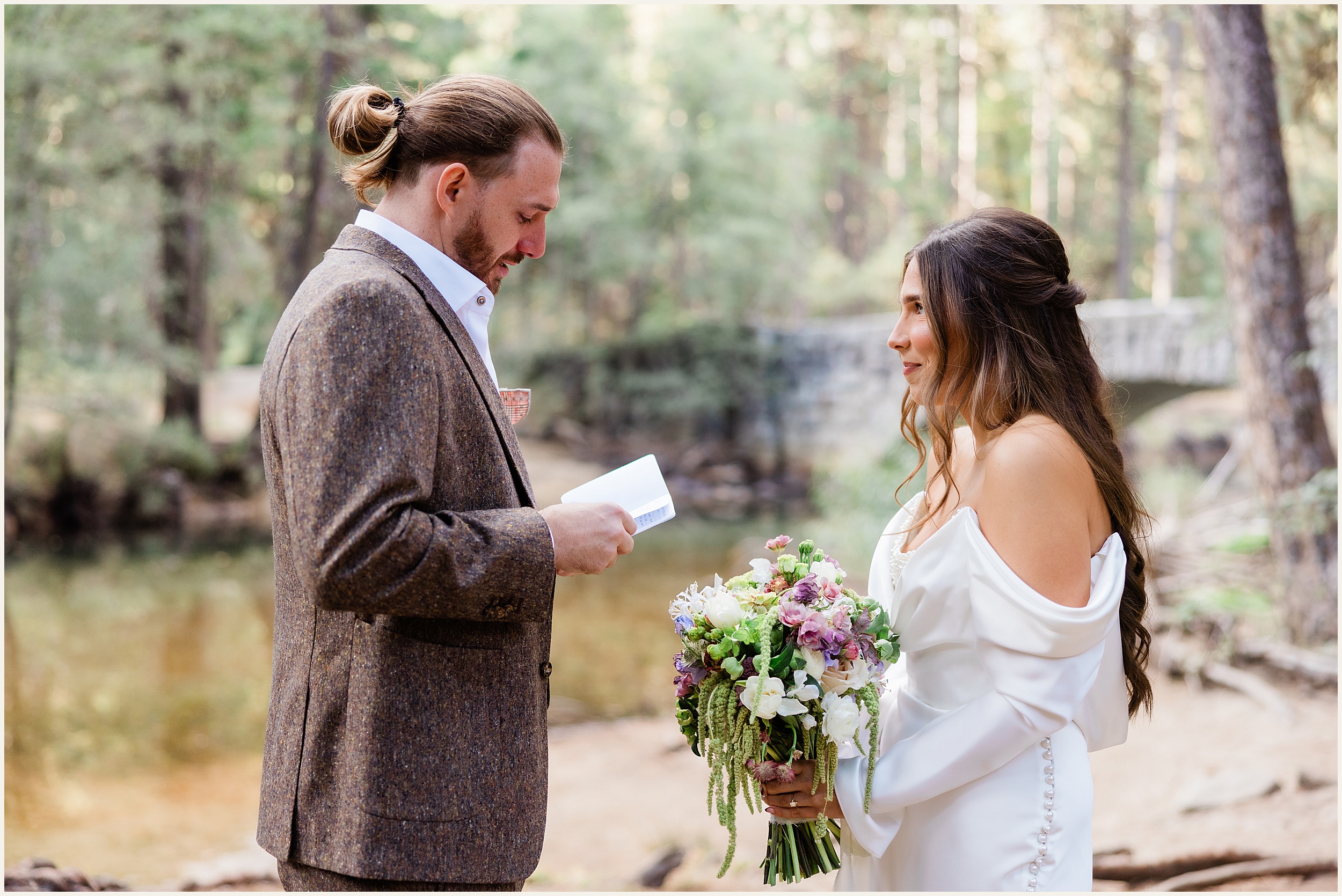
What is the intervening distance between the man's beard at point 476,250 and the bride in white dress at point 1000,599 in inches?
35.2

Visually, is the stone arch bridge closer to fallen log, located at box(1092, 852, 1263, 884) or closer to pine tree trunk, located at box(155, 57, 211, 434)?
fallen log, located at box(1092, 852, 1263, 884)

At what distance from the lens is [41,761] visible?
711 centimetres

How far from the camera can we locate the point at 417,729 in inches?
64.4

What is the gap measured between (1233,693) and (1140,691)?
569 cm

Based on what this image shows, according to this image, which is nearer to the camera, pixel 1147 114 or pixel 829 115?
pixel 1147 114

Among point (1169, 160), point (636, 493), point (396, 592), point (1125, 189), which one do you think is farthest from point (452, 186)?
point (1125, 189)

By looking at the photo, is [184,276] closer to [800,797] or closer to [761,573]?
[761,573]

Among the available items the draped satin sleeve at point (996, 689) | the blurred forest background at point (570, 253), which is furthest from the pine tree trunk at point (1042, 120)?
the draped satin sleeve at point (996, 689)

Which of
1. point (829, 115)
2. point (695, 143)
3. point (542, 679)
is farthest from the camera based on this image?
point (829, 115)

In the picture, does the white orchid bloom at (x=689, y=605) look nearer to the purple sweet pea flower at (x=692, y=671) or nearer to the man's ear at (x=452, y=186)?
the purple sweet pea flower at (x=692, y=671)

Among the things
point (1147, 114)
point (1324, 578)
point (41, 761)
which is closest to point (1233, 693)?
point (1324, 578)

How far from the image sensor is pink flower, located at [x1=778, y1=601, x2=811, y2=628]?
1901 mm

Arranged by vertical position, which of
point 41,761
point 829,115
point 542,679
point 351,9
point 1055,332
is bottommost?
point 41,761

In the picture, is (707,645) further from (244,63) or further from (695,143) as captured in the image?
(695,143)
